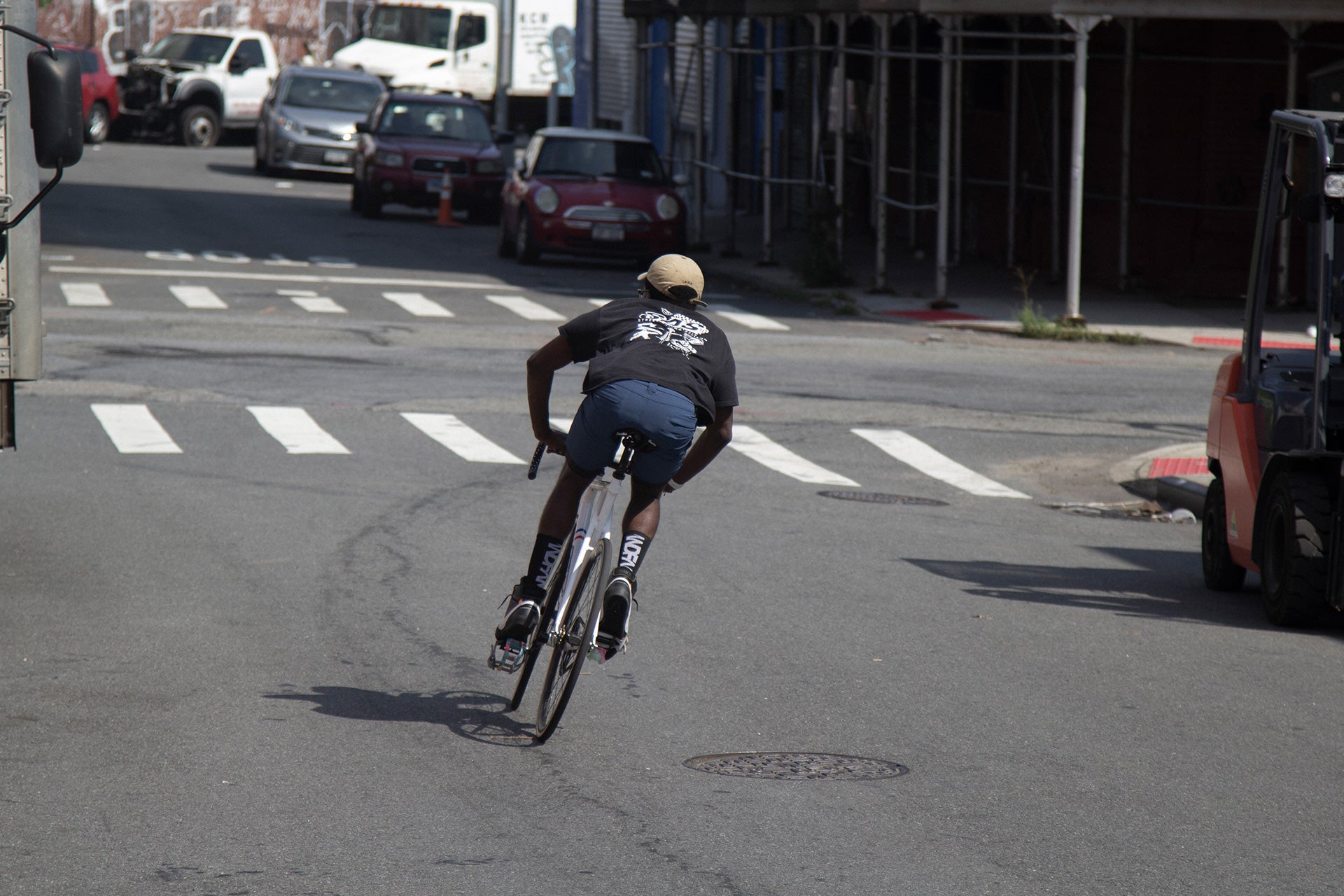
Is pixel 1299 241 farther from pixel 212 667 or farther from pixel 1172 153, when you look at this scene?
pixel 212 667

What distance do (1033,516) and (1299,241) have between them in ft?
41.6

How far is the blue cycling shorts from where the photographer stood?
644cm

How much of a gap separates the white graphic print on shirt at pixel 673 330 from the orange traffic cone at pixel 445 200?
26.6 meters

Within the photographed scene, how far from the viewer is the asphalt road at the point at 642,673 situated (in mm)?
5457

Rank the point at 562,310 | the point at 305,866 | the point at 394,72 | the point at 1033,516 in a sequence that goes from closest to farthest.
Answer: the point at 305,866, the point at 1033,516, the point at 562,310, the point at 394,72

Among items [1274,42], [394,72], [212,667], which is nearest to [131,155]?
[394,72]

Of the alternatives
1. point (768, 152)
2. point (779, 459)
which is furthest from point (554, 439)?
point (768, 152)

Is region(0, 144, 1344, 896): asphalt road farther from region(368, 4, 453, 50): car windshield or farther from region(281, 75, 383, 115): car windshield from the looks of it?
region(368, 4, 453, 50): car windshield

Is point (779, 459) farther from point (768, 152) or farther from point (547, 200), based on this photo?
point (768, 152)

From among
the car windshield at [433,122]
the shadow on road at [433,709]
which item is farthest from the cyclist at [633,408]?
the car windshield at [433,122]

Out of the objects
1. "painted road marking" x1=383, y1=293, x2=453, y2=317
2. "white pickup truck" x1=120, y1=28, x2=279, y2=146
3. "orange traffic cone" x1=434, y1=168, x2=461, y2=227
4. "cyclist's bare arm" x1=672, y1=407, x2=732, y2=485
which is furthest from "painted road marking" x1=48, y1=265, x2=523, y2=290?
"white pickup truck" x1=120, y1=28, x2=279, y2=146

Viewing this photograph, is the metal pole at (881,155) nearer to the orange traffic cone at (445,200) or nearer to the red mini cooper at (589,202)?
the red mini cooper at (589,202)

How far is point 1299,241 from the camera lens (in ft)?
78.2

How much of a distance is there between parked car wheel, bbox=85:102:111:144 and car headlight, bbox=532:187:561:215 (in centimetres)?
2065
